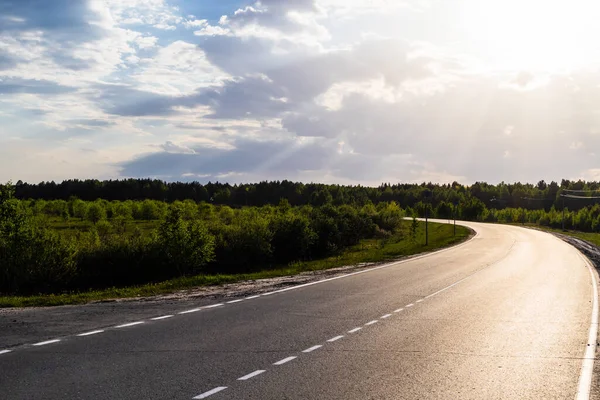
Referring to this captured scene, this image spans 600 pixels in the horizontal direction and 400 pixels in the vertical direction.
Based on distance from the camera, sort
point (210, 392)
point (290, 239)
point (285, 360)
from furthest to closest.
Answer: point (290, 239) < point (285, 360) < point (210, 392)

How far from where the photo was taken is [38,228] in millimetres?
34625

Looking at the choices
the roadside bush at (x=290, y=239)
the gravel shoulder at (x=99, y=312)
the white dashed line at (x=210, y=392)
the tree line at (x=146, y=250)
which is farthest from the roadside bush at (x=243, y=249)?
the white dashed line at (x=210, y=392)

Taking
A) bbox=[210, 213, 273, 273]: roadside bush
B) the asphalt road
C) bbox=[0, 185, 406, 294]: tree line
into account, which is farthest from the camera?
bbox=[210, 213, 273, 273]: roadside bush

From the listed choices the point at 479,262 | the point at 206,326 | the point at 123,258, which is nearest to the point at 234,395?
the point at 206,326

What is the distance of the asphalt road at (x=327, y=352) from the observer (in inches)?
336

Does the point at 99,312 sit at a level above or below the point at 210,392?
below

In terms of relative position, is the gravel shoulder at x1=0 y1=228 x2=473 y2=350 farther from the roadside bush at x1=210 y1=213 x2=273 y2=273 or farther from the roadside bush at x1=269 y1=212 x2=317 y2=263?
the roadside bush at x1=269 y1=212 x2=317 y2=263

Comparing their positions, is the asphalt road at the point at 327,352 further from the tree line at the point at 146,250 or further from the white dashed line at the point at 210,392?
the tree line at the point at 146,250

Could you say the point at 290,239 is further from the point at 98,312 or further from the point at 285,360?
the point at 285,360

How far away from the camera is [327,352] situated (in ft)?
36.0

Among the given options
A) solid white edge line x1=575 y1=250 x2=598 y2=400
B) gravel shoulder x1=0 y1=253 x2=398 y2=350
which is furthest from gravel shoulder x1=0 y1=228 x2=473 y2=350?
solid white edge line x1=575 y1=250 x2=598 y2=400

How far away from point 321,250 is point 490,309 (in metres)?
39.6

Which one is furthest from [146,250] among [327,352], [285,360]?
[285,360]

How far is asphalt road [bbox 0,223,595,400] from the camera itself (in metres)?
8.55
